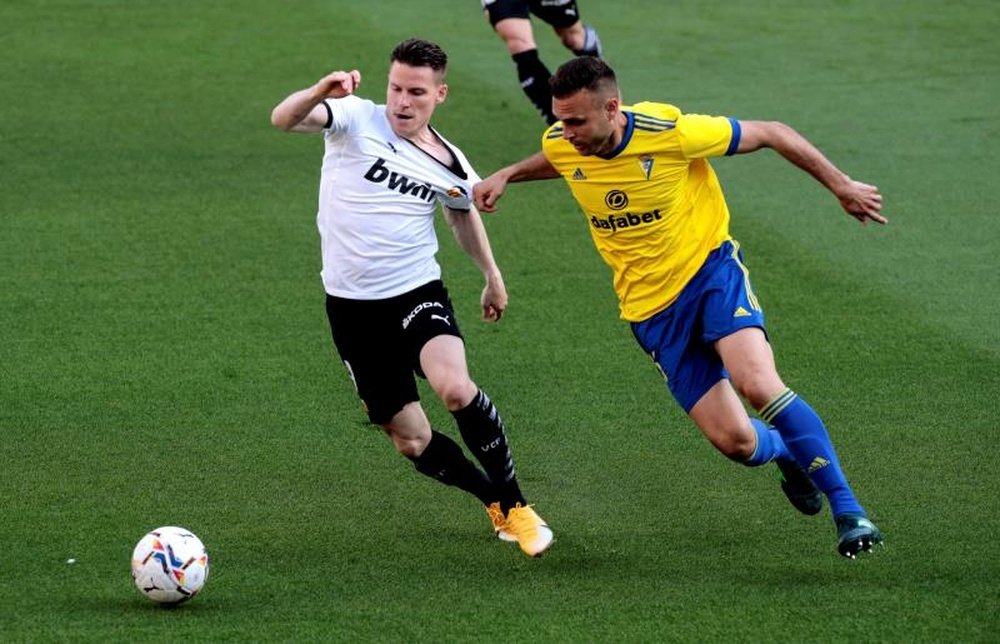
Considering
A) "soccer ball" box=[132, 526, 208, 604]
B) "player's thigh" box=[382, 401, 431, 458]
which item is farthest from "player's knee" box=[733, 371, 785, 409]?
"soccer ball" box=[132, 526, 208, 604]

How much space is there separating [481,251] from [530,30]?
610 cm

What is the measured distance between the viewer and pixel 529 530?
6977 mm

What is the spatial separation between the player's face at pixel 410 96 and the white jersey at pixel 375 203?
0.07 metres

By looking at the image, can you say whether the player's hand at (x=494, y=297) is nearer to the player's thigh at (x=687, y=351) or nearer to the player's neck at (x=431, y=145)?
the player's neck at (x=431, y=145)

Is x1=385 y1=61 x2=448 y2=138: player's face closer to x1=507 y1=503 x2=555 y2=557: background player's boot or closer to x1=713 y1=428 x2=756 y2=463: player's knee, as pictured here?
x1=507 y1=503 x2=555 y2=557: background player's boot

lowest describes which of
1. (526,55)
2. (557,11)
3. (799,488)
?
(799,488)

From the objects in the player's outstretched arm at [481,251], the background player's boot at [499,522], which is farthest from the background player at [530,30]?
the background player's boot at [499,522]

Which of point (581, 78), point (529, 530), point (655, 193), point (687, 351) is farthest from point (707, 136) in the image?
point (529, 530)

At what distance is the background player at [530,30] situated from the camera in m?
13.1

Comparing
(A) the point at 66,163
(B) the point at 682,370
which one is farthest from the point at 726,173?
(B) the point at 682,370

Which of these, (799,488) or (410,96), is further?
(410,96)

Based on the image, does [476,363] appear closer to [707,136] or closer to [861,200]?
[707,136]

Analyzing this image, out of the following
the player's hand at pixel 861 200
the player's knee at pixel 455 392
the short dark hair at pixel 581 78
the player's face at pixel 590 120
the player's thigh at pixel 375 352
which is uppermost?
the short dark hair at pixel 581 78

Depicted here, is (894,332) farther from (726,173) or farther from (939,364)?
(726,173)
